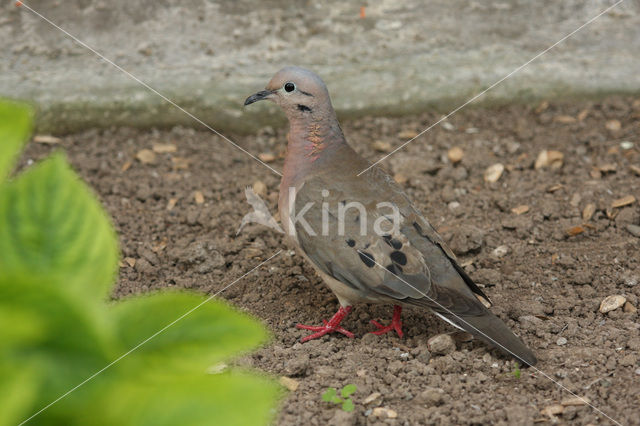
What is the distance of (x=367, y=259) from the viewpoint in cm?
308

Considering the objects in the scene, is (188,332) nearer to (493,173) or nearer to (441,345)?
(441,345)

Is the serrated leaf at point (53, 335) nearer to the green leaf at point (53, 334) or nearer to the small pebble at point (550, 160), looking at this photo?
the green leaf at point (53, 334)

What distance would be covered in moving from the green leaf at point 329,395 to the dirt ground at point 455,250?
0.12ft

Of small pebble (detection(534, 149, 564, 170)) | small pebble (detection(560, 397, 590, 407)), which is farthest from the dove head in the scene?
small pebble (detection(534, 149, 564, 170))

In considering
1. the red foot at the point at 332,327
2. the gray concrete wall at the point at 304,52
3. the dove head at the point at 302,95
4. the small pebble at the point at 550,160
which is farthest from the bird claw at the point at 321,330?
the gray concrete wall at the point at 304,52

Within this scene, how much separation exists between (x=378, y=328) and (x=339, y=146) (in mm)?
853

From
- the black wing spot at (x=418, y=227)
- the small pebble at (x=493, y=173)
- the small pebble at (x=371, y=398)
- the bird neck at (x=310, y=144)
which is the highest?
the bird neck at (x=310, y=144)

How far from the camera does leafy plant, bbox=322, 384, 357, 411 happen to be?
9.27ft

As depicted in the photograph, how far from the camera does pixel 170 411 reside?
472mm

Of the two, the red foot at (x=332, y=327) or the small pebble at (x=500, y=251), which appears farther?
the small pebble at (x=500, y=251)

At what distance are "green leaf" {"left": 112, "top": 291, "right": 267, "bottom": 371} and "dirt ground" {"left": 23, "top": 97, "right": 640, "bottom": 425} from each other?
230cm

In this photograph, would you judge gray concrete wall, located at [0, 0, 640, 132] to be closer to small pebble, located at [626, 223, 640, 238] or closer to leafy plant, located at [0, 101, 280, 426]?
small pebble, located at [626, 223, 640, 238]

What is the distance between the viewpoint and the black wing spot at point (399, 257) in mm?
3053

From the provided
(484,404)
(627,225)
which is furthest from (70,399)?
(627,225)
